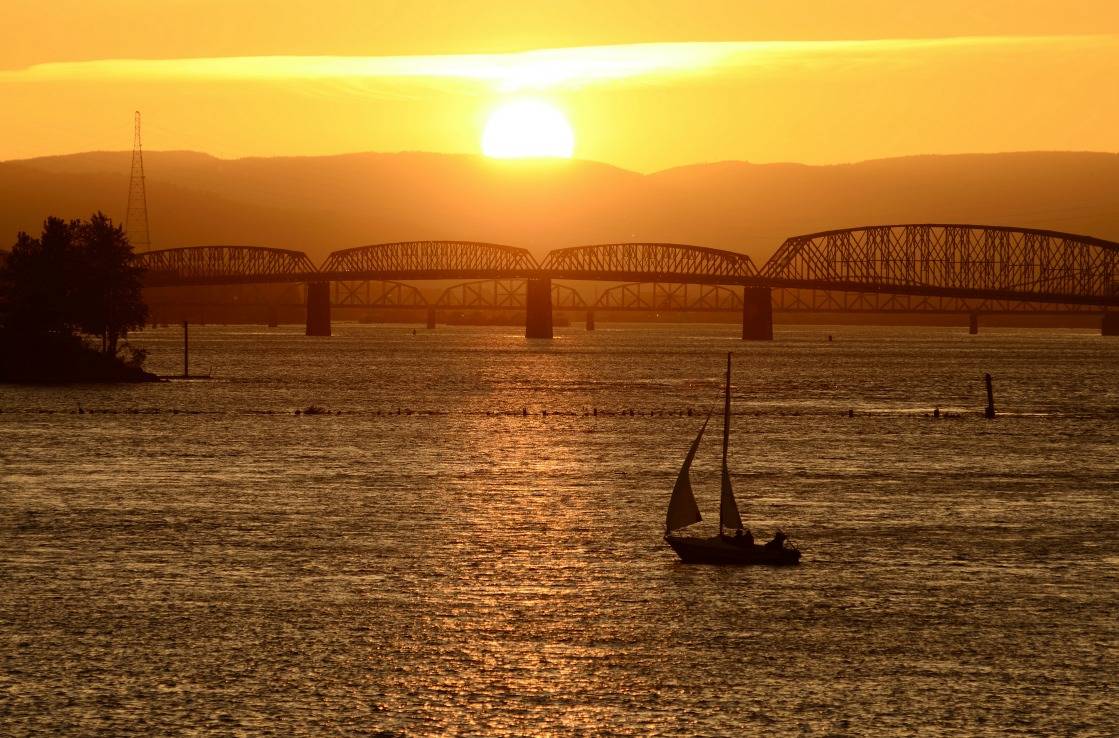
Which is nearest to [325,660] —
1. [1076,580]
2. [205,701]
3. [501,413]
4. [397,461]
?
[205,701]

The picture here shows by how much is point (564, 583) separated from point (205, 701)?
612 inches

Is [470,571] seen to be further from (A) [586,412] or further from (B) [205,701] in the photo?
(A) [586,412]

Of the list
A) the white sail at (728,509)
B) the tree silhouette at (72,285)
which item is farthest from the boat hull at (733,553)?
the tree silhouette at (72,285)

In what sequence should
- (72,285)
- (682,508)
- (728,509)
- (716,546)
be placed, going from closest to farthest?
(716,546) → (682,508) → (728,509) → (72,285)

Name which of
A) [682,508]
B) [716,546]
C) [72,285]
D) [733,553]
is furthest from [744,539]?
[72,285]

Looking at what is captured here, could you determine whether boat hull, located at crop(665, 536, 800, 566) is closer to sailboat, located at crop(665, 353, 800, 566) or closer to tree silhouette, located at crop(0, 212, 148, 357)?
sailboat, located at crop(665, 353, 800, 566)

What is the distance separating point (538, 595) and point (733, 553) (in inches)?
326

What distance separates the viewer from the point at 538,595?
4503 centimetres

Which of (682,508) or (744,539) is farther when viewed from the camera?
(682,508)

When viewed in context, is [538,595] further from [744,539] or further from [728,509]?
[728,509]

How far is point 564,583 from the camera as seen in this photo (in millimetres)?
47062

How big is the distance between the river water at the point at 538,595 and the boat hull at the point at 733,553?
881mm

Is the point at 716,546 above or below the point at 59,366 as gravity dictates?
below

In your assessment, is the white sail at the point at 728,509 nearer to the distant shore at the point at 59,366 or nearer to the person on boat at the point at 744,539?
the person on boat at the point at 744,539
